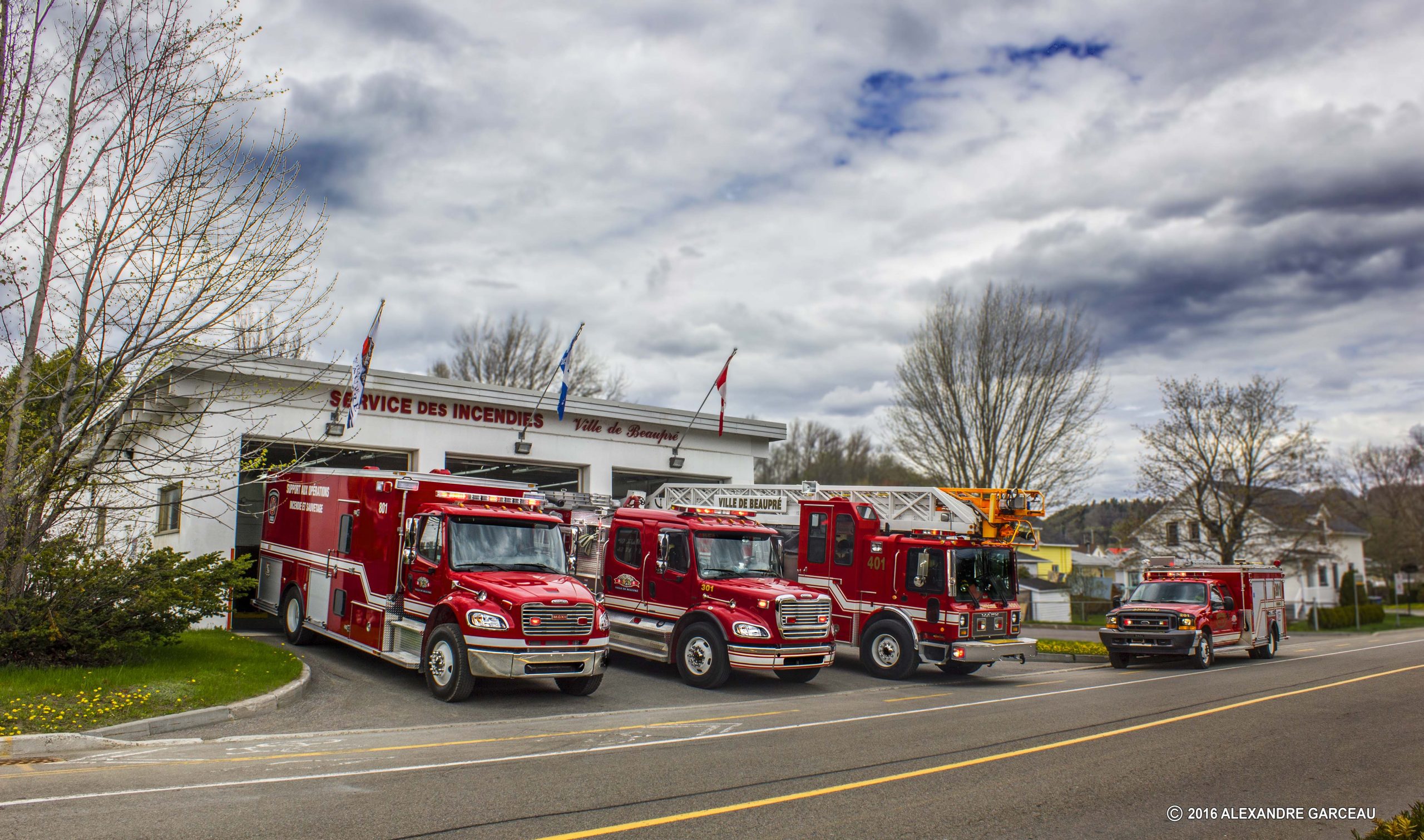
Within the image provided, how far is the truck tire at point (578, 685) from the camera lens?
13.5 m

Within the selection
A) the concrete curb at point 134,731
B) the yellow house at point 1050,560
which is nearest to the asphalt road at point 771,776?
the concrete curb at point 134,731

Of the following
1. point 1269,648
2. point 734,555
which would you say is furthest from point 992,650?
point 1269,648

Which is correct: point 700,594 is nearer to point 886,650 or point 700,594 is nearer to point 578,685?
point 578,685

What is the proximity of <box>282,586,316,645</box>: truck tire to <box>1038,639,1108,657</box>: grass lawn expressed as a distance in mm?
18461

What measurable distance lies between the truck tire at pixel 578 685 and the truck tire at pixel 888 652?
633cm

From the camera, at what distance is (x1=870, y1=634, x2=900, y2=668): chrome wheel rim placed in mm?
17547

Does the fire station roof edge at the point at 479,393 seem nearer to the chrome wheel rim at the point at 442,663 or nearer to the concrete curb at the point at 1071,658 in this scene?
the chrome wheel rim at the point at 442,663

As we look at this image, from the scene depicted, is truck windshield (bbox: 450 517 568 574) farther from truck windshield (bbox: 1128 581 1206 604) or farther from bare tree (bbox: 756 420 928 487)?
bare tree (bbox: 756 420 928 487)

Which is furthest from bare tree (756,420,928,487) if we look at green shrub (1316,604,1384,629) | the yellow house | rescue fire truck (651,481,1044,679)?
rescue fire truck (651,481,1044,679)

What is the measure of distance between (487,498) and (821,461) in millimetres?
65095

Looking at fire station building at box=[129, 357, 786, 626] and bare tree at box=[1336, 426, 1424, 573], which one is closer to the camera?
fire station building at box=[129, 357, 786, 626]

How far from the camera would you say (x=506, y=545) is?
13.8m

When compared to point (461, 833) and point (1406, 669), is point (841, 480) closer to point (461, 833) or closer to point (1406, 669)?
point (1406, 669)

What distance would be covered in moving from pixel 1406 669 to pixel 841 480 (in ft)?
176
